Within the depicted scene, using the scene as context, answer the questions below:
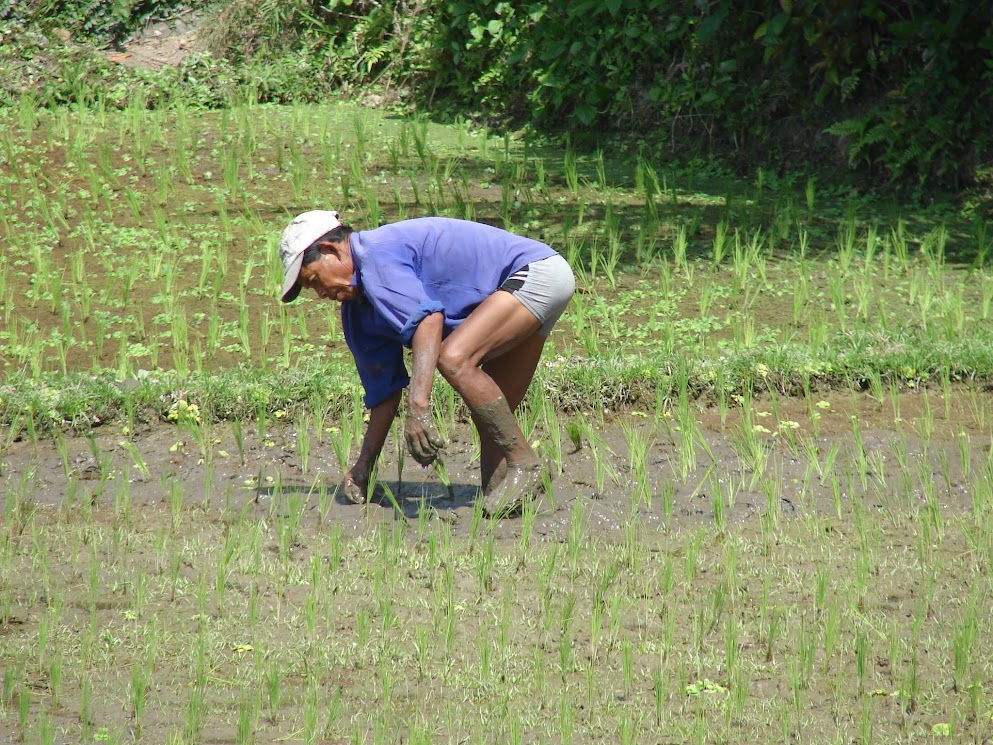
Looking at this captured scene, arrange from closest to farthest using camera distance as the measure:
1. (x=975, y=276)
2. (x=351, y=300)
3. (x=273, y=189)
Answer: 1. (x=351, y=300)
2. (x=975, y=276)
3. (x=273, y=189)

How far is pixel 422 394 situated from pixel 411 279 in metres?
0.38

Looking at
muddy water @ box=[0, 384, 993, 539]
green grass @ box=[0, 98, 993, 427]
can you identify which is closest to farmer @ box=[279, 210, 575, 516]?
muddy water @ box=[0, 384, 993, 539]

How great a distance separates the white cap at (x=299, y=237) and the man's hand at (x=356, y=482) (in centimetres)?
72

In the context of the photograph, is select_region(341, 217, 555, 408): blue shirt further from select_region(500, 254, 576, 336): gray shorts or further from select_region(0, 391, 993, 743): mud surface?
select_region(0, 391, 993, 743): mud surface

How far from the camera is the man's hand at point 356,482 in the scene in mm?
4316

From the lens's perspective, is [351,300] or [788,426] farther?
[788,426]

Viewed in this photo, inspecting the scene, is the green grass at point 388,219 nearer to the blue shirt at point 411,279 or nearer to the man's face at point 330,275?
the blue shirt at point 411,279

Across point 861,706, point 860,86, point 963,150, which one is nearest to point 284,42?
point 860,86

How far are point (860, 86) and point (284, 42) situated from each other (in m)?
4.78

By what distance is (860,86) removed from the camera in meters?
8.49

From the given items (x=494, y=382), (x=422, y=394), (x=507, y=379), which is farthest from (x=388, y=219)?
(x=422, y=394)

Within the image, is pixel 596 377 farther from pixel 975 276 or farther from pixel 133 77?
pixel 133 77

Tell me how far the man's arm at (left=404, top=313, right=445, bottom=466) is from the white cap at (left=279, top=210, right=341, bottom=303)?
437 mm

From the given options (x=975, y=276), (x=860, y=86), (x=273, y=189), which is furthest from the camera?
(x=860, y=86)
